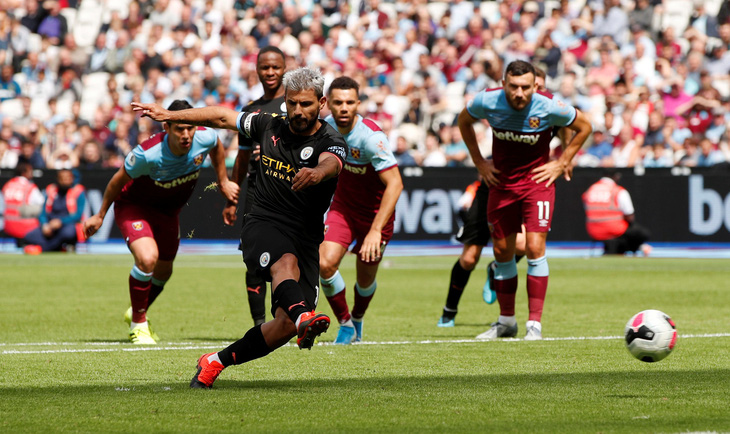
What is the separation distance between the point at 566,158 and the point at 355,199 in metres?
1.93

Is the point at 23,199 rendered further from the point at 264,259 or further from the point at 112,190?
the point at 264,259

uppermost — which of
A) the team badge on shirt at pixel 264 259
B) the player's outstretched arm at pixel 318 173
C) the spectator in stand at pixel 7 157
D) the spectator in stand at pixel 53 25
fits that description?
the spectator in stand at pixel 53 25

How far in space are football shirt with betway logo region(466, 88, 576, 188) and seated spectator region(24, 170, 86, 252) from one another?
43.6ft

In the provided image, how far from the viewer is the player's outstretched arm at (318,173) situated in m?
6.23

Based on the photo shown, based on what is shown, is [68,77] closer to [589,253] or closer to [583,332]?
[589,253]

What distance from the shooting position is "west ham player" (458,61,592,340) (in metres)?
9.83

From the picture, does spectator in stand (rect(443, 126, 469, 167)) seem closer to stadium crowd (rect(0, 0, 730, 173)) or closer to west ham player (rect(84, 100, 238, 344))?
stadium crowd (rect(0, 0, 730, 173))

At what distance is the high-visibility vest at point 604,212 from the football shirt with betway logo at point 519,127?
1054cm

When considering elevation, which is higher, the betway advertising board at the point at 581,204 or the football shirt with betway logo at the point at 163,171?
the football shirt with betway logo at the point at 163,171

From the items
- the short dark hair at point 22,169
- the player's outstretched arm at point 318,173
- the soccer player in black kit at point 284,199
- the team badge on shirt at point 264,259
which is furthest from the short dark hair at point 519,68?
the short dark hair at point 22,169

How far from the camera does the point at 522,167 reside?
33.2 feet

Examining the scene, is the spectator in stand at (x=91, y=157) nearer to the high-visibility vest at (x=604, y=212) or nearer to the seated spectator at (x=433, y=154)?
the seated spectator at (x=433, y=154)

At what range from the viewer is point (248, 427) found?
5215 mm

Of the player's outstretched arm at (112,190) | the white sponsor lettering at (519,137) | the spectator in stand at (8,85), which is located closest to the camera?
the player's outstretched arm at (112,190)
